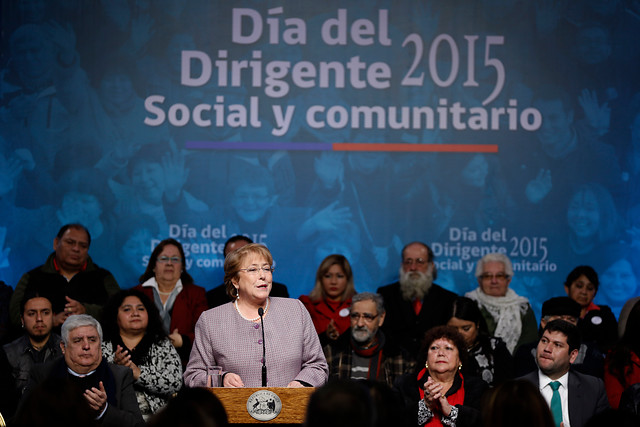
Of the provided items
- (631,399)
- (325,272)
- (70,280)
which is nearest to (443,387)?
(631,399)

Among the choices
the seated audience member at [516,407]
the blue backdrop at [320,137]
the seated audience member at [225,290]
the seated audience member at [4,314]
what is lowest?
the seated audience member at [516,407]

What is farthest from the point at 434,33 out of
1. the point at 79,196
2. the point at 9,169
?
the point at 9,169

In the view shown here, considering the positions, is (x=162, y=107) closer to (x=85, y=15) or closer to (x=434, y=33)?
(x=85, y=15)

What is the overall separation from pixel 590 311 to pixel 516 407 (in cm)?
340

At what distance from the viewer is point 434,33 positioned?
6.21 metres

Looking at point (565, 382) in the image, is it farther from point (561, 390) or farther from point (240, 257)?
point (240, 257)

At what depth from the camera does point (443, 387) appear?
3918 millimetres

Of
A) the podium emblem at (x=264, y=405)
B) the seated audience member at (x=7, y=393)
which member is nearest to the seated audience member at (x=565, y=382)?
the podium emblem at (x=264, y=405)

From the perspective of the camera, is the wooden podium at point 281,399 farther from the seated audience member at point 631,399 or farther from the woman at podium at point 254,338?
the seated audience member at point 631,399

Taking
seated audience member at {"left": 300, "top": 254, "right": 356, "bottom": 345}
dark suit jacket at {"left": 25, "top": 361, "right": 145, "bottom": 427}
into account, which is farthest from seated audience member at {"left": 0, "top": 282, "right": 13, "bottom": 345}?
seated audience member at {"left": 300, "top": 254, "right": 356, "bottom": 345}

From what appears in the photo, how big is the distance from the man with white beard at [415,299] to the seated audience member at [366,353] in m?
0.42

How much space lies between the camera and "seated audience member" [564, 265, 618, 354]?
5.43 m

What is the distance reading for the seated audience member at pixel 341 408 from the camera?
1790mm

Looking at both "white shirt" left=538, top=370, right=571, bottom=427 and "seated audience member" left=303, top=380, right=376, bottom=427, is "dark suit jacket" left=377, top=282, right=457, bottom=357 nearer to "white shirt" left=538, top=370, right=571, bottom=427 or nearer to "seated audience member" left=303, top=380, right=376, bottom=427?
"white shirt" left=538, top=370, right=571, bottom=427
